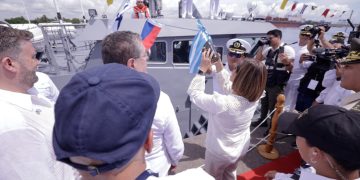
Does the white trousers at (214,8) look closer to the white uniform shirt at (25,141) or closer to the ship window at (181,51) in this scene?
the ship window at (181,51)

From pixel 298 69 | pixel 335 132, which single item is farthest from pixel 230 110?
pixel 298 69

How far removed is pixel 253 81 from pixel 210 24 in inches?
166

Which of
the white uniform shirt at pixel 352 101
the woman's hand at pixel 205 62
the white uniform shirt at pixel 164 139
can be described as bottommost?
the white uniform shirt at pixel 164 139

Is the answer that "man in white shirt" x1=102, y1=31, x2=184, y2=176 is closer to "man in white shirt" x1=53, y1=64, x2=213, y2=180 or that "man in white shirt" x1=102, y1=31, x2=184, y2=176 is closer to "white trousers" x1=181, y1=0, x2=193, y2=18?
"man in white shirt" x1=53, y1=64, x2=213, y2=180

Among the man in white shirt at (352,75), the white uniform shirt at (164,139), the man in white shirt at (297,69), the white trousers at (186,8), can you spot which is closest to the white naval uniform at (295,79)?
Answer: the man in white shirt at (297,69)

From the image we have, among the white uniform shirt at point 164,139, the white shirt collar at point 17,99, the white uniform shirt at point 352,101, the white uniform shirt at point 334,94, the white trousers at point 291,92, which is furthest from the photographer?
the white trousers at point 291,92

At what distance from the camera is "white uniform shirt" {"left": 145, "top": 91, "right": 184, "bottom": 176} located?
1.74 metres

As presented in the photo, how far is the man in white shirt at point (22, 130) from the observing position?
115 centimetres

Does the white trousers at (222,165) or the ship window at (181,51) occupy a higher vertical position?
the ship window at (181,51)

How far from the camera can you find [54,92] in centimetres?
320

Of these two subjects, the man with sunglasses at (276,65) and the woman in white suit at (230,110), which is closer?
the woman in white suit at (230,110)

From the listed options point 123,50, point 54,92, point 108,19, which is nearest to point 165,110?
point 123,50

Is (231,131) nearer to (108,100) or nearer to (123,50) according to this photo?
(123,50)

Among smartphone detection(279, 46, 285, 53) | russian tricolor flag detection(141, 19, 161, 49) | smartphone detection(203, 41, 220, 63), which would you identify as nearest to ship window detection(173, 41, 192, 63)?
russian tricolor flag detection(141, 19, 161, 49)
